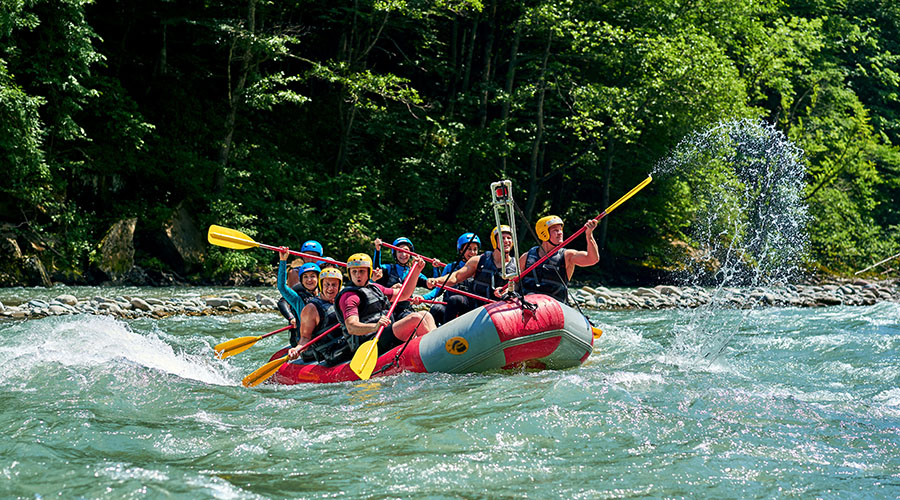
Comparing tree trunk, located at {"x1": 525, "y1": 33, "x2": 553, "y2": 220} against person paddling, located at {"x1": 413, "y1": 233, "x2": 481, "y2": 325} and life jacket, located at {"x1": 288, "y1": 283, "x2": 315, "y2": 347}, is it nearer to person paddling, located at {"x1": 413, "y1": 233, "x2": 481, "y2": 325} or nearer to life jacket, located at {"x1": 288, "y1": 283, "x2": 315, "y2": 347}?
person paddling, located at {"x1": 413, "y1": 233, "x2": 481, "y2": 325}

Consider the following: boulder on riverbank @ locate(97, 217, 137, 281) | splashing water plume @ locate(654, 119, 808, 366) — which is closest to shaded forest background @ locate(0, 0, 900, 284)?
boulder on riverbank @ locate(97, 217, 137, 281)

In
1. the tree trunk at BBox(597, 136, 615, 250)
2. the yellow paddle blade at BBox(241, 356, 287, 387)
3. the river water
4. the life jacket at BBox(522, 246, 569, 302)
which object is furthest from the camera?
the tree trunk at BBox(597, 136, 615, 250)

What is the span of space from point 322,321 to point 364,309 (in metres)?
0.60

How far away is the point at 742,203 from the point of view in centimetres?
2048

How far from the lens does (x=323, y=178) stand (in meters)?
18.6

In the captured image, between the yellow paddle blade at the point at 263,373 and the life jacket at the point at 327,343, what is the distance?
217 mm

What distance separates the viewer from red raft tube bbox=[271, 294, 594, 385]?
243 inches

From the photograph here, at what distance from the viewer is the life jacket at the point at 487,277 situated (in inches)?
293

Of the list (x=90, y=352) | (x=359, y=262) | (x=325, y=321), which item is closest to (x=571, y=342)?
(x=359, y=262)

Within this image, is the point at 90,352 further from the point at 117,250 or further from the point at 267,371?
the point at 117,250

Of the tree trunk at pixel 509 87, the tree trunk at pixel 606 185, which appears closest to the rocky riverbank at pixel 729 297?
the tree trunk at pixel 606 185

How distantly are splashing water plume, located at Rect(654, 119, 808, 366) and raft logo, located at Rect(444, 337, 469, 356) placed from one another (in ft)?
44.6

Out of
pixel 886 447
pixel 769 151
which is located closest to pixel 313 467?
pixel 886 447

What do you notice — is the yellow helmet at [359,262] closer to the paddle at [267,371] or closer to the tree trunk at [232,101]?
the paddle at [267,371]
